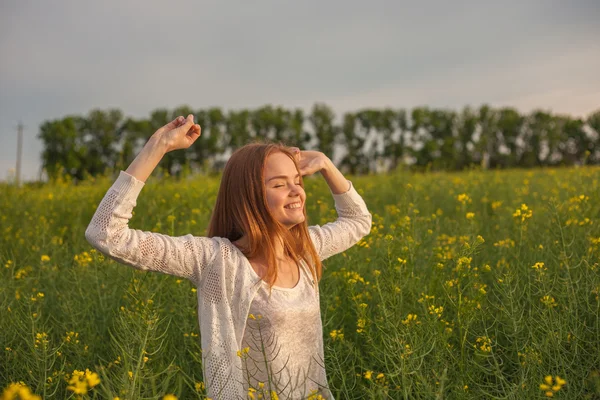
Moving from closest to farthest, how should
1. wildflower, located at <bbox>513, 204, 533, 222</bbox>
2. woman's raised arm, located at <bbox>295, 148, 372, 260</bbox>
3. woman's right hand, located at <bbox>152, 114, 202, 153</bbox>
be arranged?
woman's right hand, located at <bbox>152, 114, 202, 153</bbox> < woman's raised arm, located at <bbox>295, 148, 372, 260</bbox> < wildflower, located at <bbox>513, 204, 533, 222</bbox>

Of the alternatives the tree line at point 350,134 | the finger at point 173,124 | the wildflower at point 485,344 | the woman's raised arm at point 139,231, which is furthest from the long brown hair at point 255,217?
the tree line at point 350,134

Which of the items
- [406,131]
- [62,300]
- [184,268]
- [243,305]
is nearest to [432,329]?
[243,305]

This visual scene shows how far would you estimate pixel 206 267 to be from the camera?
2.27 m

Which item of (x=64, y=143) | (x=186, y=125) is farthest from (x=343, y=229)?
(x=64, y=143)

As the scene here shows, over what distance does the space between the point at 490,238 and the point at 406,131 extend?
1554 inches

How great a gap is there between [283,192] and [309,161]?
1.02 feet

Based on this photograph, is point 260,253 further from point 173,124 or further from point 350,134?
point 350,134

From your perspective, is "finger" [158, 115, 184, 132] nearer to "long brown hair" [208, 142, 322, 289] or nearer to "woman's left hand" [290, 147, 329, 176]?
"long brown hair" [208, 142, 322, 289]

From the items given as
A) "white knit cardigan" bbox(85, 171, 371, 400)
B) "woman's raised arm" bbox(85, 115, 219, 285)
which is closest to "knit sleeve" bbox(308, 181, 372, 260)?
"white knit cardigan" bbox(85, 171, 371, 400)

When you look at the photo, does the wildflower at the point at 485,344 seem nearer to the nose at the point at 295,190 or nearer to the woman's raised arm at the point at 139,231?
the nose at the point at 295,190

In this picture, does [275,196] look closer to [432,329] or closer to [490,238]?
[432,329]

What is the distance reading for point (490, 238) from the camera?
4891mm

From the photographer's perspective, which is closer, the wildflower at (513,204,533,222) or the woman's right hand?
the woman's right hand

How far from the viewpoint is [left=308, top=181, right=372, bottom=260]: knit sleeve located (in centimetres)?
268
